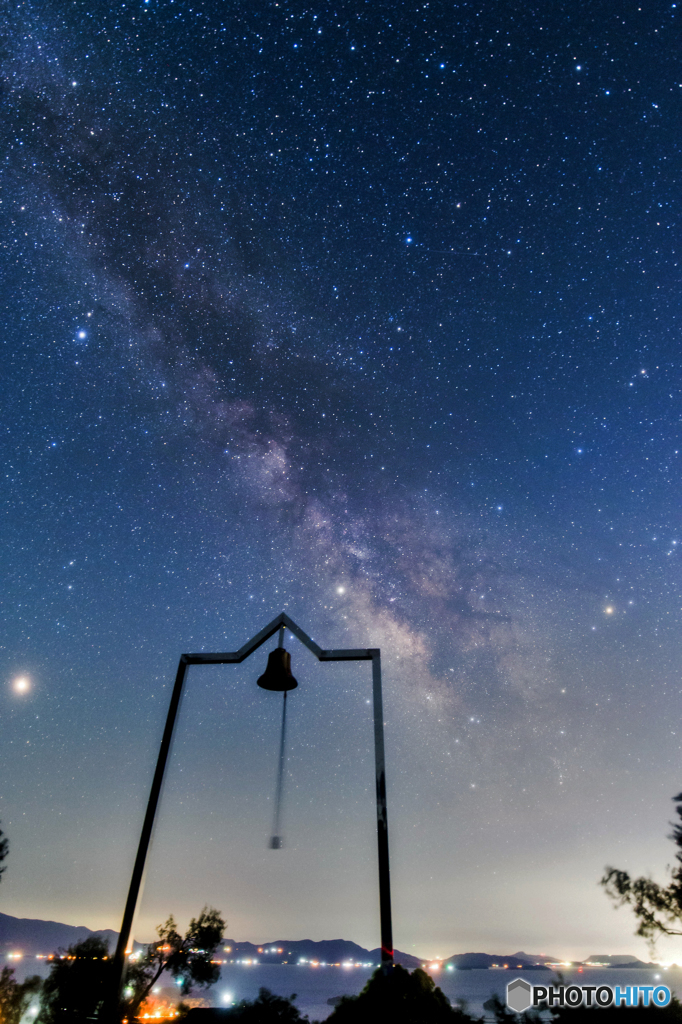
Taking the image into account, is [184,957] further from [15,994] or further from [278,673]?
[278,673]

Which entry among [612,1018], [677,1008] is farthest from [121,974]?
[677,1008]

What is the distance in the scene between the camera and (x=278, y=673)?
20.2ft

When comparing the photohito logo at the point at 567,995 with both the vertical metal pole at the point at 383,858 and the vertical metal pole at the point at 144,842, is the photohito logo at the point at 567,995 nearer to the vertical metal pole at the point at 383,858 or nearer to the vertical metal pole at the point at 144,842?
the vertical metal pole at the point at 383,858

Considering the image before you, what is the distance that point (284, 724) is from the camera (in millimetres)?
5965

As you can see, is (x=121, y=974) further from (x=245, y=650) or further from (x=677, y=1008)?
(x=677, y=1008)

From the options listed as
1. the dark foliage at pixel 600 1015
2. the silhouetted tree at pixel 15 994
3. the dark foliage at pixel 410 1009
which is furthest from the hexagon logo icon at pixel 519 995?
the silhouetted tree at pixel 15 994

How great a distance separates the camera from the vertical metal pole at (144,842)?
171 inches

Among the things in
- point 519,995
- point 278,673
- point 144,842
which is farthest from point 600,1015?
point 144,842

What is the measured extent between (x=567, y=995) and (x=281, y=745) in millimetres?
Answer: 10329

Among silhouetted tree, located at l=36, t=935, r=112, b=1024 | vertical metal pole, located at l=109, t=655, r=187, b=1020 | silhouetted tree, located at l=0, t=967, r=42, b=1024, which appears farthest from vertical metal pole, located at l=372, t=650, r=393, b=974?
silhouetted tree, located at l=0, t=967, r=42, b=1024

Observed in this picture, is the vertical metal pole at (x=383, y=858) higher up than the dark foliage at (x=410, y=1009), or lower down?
higher up

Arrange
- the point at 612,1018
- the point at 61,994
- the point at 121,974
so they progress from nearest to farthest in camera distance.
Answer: the point at 121,974, the point at 612,1018, the point at 61,994

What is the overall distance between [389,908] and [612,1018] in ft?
51.4

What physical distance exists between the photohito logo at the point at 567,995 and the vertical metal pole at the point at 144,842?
333 inches
